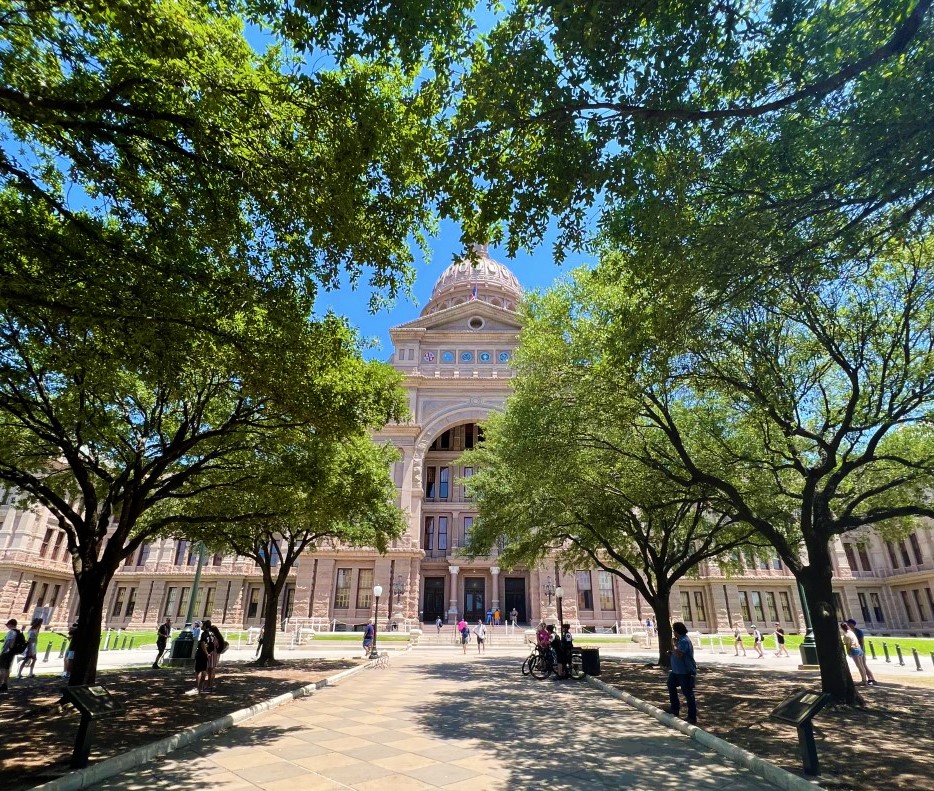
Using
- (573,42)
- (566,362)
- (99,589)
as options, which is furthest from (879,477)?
(99,589)

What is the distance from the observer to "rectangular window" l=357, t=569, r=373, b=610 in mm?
44844

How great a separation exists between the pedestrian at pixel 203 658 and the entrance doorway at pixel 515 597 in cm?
3849

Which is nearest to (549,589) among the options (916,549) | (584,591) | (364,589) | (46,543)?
(584,591)

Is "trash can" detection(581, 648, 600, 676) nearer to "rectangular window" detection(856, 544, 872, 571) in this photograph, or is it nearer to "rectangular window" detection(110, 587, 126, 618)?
"rectangular window" detection(110, 587, 126, 618)

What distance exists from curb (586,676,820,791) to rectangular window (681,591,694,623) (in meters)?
42.3

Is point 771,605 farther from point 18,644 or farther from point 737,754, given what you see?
point 18,644

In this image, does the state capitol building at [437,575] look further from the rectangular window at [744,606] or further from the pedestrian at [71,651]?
the pedestrian at [71,651]

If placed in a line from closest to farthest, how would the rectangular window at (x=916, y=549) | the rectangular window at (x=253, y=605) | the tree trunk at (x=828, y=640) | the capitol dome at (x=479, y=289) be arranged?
the tree trunk at (x=828, y=640), the rectangular window at (x=253, y=605), the rectangular window at (x=916, y=549), the capitol dome at (x=479, y=289)

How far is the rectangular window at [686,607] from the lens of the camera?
163ft

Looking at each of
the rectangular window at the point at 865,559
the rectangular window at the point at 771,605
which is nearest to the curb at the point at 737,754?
the rectangular window at the point at 771,605

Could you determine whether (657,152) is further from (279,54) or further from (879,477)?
Result: (879,477)

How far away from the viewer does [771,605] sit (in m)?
50.8

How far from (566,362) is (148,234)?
34.1 feet

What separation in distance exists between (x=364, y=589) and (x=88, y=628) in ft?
115
